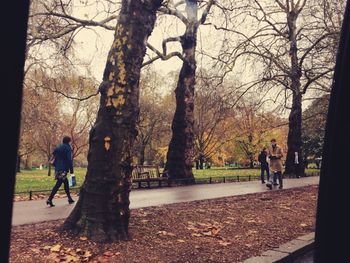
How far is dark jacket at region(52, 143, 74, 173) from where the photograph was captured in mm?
10995

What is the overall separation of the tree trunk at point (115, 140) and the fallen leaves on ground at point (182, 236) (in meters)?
0.34

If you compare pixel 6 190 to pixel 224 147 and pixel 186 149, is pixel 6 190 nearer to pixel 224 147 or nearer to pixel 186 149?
pixel 186 149

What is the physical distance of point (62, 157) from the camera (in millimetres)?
11039

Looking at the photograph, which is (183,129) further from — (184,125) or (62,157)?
(62,157)

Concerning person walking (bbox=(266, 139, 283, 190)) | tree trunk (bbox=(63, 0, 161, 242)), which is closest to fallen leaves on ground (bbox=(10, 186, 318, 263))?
tree trunk (bbox=(63, 0, 161, 242))

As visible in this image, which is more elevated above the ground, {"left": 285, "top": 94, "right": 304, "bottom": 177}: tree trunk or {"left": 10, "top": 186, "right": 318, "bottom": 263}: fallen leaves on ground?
{"left": 285, "top": 94, "right": 304, "bottom": 177}: tree trunk

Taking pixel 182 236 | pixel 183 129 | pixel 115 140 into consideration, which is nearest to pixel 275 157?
pixel 183 129

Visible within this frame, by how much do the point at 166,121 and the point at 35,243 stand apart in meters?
42.5

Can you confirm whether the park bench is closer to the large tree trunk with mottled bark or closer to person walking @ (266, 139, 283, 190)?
the large tree trunk with mottled bark

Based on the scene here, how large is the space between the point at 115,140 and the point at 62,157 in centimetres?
504

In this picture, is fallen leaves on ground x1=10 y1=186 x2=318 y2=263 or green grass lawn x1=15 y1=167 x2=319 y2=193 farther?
green grass lawn x1=15 y1=167 x2=319 y2=193

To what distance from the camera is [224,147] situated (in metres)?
53.5

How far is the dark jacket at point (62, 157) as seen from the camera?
433 inches

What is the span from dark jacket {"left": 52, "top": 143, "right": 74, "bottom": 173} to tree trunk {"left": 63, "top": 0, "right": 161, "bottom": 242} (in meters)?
4.59
